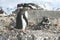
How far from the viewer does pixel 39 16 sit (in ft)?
64.5

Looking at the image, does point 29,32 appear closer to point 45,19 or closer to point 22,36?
point 22,36

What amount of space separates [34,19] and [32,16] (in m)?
0.42

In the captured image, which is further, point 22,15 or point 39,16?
point 39,16

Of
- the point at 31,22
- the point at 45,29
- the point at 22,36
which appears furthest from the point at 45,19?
the point at 22,36

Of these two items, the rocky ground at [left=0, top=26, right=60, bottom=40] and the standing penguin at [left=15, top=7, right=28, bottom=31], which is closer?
the rocky ground at [left=0, top=26, right=60, bottom=40]

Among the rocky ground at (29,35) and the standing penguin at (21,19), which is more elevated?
the standing penguin at (21,19)

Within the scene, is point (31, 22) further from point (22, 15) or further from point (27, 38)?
point (27, 38)

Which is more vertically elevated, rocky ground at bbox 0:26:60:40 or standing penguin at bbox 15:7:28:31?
standing penguin at bbox 15:7:28:31

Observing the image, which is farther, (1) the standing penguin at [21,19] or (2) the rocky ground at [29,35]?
(1) the standing penguin at [21,19]

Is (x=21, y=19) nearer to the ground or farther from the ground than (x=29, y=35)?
farther from the ground

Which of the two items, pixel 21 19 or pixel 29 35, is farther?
pixel 21 19

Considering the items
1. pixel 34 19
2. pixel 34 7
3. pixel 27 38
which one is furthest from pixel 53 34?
pixel 34 7

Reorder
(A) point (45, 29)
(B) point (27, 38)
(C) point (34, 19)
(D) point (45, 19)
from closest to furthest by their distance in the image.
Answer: (B) point (27, 38) < (A) point (45, 29) < (D) point (45, 19) < (C) point (34, 19)

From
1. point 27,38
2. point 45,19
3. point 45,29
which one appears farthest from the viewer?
point 45,19
